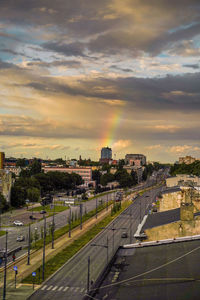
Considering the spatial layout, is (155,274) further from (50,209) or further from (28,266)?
(50,209)

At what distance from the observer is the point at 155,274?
37.7 metres

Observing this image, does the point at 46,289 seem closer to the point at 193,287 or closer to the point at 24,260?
the point at 24,260

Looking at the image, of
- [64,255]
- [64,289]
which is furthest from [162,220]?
[64,289]

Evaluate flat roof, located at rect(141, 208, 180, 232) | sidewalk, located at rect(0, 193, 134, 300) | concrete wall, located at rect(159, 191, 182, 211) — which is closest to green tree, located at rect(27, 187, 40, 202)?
sidewalk, located at rect(0, 193, 134, 300)

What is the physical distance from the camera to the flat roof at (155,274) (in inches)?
1275

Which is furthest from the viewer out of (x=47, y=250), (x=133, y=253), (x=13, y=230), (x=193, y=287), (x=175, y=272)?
(x=13, y=230)

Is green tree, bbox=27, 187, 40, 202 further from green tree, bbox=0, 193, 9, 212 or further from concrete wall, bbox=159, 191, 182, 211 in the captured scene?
concrete wall, bbox=159, 191, 182, 211

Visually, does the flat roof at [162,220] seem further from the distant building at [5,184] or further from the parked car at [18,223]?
the distant building at [5,184]

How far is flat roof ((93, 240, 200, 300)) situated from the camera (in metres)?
32.4

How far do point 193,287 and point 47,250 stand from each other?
181 feet

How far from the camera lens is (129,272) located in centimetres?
3938

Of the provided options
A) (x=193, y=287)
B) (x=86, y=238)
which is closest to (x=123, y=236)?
(x=86, y=238)

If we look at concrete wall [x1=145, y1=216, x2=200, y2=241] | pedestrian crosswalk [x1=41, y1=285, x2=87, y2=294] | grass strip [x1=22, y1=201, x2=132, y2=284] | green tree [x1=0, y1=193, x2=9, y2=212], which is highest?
concrete wall [x1=145, y1=216, x2=200, y2=241]

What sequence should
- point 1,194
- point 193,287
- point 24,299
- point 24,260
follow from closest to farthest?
point 193,287
point 24,299
point 24,260
point 1,194
